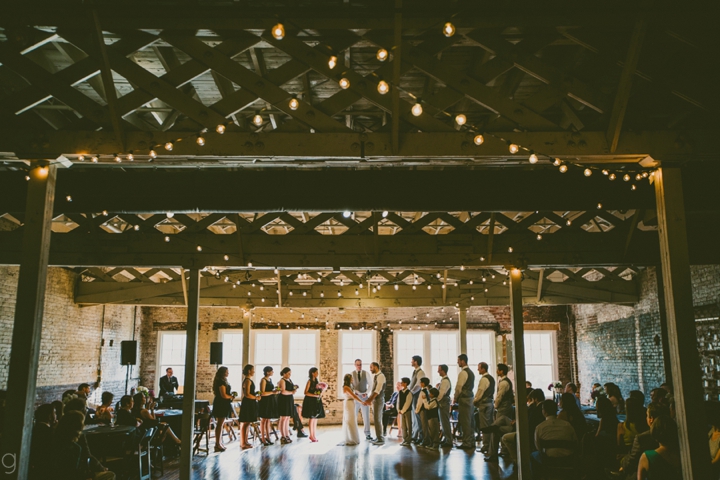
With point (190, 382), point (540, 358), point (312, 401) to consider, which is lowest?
point (312, 401)

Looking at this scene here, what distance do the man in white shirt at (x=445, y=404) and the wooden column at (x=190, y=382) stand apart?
5706 mm

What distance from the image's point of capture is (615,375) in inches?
576

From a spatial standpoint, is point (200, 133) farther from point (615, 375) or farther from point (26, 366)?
Answer: point (615, 375)

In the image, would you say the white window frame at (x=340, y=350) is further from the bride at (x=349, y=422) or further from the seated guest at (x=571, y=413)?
the seated guest at (x=571, y=413)

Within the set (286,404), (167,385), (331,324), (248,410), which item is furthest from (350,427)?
(331,324)

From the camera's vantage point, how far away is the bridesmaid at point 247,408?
11703mm

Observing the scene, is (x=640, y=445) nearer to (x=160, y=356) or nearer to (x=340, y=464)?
(x=340, y=464)

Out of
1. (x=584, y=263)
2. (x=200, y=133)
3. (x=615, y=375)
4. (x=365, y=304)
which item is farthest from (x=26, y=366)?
(x=615, y=375)

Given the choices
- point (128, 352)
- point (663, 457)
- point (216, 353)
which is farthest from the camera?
point (216, 353)

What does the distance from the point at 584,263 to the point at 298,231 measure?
4601 millimetres

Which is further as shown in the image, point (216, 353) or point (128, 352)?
point (216, 353)

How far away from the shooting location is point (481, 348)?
17938 mm

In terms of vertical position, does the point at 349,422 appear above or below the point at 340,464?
above

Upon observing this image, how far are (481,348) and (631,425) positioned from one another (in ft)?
35.2
